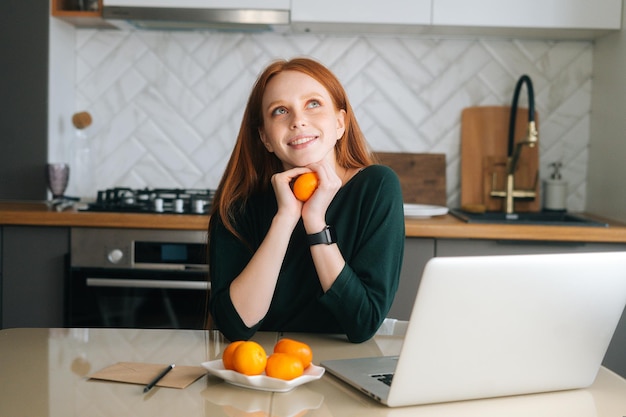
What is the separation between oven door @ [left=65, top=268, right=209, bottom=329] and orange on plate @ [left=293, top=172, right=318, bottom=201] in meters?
1.20

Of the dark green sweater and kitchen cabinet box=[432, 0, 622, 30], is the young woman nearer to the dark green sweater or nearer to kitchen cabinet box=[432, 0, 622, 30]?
the dark green sweater

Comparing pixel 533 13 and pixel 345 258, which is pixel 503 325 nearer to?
pixel 345 258

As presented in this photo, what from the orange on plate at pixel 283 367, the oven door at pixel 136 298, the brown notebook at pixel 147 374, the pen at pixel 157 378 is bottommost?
the oven door at pixel 136 298

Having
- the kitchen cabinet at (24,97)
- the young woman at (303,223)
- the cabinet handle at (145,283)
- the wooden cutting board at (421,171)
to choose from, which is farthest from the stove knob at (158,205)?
the young woman at (303,223)

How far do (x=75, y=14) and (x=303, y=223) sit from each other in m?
1.76

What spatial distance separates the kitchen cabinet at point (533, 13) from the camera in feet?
9.25

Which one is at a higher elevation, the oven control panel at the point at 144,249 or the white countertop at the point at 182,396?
the oven control panel at the point at 144,249

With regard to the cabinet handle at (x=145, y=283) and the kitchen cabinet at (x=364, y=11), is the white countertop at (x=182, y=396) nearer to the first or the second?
the cabinet handle at (x=145, y=283)

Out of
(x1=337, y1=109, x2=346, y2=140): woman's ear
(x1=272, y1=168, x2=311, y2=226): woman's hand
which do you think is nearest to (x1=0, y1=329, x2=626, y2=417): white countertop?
(x1=272, y1=168, x2=311, y2=226): woman's hand

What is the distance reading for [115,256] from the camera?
8.61 ft

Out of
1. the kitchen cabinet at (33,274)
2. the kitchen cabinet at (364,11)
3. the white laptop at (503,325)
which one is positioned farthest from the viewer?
the kitchen cabinet at (364,11)

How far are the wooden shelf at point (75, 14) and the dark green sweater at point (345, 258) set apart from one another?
1583 mm

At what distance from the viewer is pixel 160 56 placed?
320 centimetres

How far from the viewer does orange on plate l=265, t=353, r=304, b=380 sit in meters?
1.10
